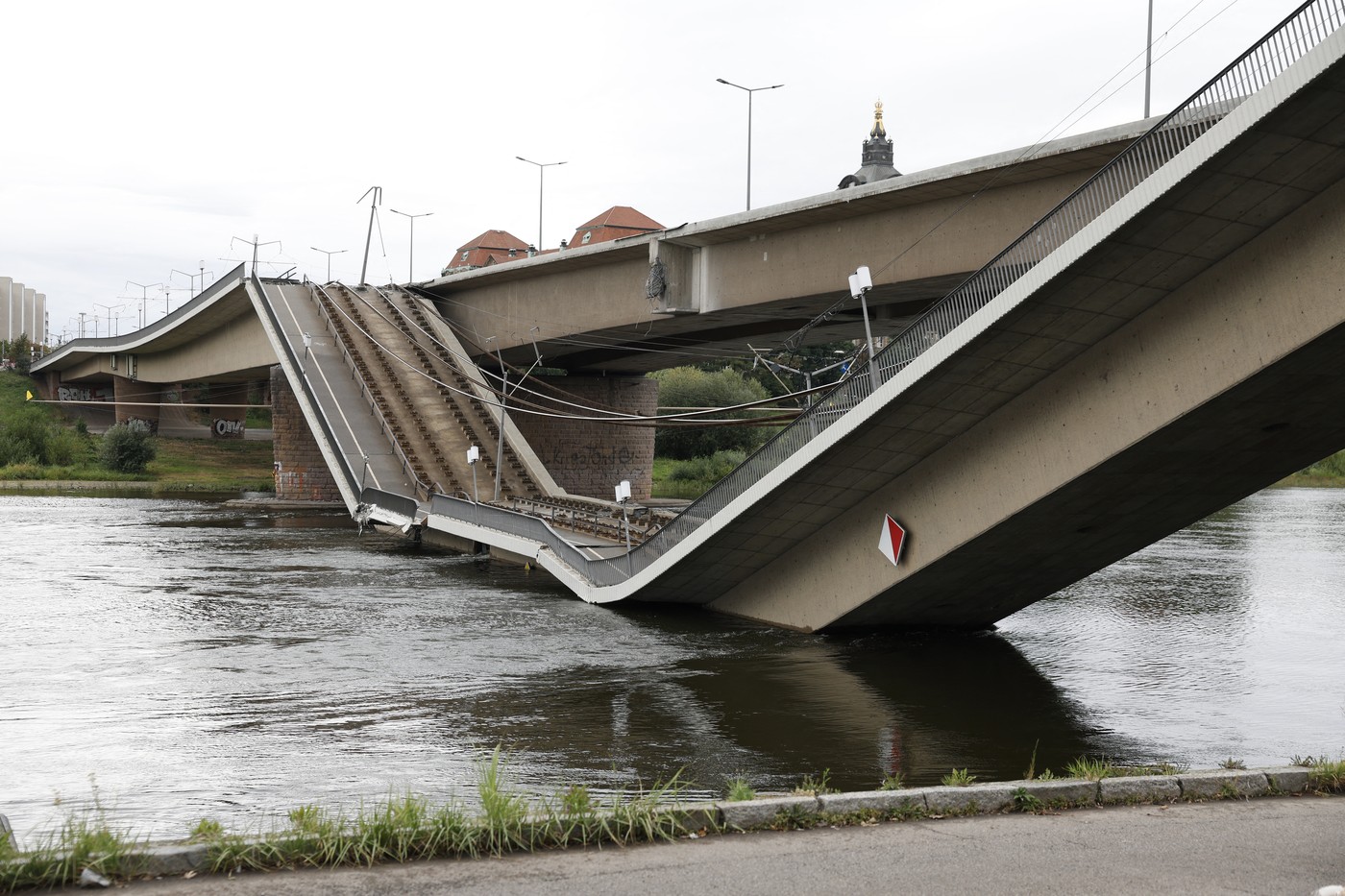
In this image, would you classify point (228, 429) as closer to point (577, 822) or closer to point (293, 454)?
point (293, 454)

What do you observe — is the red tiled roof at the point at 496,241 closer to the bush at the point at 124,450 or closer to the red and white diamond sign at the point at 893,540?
the bush at the point at 124,450

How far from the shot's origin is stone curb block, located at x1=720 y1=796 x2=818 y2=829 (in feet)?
22.2

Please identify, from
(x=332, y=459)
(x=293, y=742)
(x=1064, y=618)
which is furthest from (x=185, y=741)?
(x=332, y=459)

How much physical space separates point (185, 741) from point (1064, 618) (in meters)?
15.6

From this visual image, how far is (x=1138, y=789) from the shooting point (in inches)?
299

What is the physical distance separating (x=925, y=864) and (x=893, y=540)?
11.3 meters

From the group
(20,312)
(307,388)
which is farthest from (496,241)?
(20,312)

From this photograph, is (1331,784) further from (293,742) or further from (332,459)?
(332,459)

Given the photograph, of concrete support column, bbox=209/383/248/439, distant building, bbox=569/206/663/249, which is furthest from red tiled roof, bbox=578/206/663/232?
concrete support column, bbox=209/383/248/439

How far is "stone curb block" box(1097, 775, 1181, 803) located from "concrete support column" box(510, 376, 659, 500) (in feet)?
131

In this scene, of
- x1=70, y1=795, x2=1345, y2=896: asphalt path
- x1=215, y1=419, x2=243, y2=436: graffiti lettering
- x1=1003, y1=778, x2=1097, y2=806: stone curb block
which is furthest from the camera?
x1=215, y1=419, x2=243, y2=436: graffiti lettering

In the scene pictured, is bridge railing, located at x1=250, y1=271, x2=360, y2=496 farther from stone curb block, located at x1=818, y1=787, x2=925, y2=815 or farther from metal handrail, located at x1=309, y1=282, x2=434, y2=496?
stone curb block, located at x1=818, y1=787, x2=925, y2=815

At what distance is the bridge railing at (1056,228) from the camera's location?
11203 mm

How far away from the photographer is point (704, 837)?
259 inches
